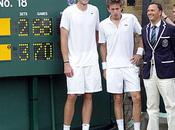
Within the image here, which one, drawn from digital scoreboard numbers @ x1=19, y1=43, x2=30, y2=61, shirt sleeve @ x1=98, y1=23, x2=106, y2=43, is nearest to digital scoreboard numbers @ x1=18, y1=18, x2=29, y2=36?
digital scoreboard numbers @ x1=19, y1=43, x2=30, y2=61

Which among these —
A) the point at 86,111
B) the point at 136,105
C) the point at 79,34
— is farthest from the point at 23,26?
the point at 136,105

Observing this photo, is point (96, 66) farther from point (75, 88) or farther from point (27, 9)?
point (27, 9)

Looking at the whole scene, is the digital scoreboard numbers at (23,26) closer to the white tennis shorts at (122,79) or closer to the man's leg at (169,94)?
the white tennis shorts at (122,79)

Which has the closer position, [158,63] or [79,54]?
[158,63]

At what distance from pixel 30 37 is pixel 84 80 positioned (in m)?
0.99

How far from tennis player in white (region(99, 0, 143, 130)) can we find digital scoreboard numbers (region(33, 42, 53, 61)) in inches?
32.1

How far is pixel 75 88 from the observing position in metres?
7.04

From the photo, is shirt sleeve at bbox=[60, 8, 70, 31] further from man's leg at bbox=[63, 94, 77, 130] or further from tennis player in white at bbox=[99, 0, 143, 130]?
man's leg at bbox=[63, 94, 77, 130]

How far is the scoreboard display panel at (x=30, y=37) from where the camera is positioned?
700cm

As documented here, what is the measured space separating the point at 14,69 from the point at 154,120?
2102mm

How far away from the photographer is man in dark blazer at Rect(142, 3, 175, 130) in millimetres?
6633

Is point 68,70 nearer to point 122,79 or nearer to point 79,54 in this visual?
point 79,54

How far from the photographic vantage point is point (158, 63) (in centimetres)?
667

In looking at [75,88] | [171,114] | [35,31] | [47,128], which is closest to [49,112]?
[47,128]
